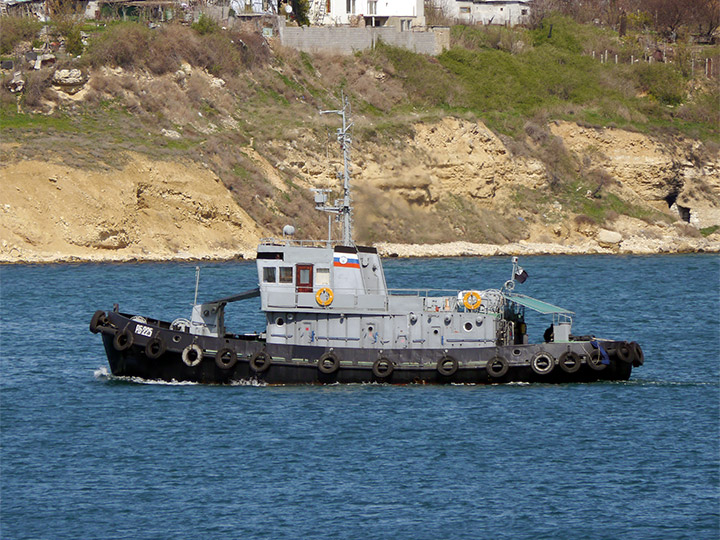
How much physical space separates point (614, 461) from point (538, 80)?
78156 millimetres

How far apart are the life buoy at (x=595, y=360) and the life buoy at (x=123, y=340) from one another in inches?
A: 532

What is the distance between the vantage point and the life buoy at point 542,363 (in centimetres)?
3738

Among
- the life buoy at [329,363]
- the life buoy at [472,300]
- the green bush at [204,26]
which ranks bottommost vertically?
the life buoy at [329,363]

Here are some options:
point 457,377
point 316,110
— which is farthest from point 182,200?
point 457,377

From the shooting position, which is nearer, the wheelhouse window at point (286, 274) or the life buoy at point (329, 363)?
the life buoy at point (329, 363)

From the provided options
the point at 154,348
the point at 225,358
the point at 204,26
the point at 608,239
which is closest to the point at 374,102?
the point at 204,26

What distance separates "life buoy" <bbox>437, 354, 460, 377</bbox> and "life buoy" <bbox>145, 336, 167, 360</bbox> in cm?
813

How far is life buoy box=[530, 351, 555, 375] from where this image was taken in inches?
1471


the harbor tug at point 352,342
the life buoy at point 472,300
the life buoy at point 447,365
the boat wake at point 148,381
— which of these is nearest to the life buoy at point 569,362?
the harbor tug at point 352,342

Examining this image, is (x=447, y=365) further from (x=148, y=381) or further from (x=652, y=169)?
(x=652, y=169)

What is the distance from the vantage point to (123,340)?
38.2 metres

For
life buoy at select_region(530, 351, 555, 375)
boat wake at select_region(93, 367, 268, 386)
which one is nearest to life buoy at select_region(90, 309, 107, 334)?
boat wake at select_region(93, 367, 268, 386)

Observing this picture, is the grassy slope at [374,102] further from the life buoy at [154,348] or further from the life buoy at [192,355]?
the life buoy at [192,355]

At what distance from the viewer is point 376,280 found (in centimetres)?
3812
